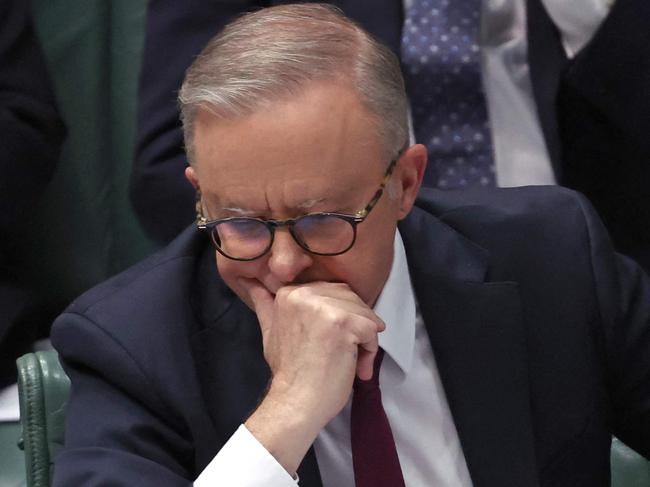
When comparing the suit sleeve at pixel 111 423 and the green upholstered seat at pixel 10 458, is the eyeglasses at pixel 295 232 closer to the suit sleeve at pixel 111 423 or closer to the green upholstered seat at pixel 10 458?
the suit sleeve at pixel 111 423

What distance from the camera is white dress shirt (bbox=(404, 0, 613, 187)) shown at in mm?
1933

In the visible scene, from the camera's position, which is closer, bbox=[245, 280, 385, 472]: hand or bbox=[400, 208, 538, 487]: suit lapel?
bbox=[245, 280, 385, 472]: hand

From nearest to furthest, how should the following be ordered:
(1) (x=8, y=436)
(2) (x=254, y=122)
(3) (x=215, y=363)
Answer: (2) (x=254, y=122) < (3) (x=215, y=363) < (1) (x=8, y=436)

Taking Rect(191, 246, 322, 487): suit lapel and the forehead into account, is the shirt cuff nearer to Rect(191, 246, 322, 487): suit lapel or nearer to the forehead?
Rect(191, 246, 322, 487): suit lapel

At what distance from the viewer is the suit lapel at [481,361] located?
4.53 ft

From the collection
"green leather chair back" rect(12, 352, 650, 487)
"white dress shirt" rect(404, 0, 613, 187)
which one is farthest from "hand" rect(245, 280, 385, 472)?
"white dress shirt" rect(404, 0, 613, 187)

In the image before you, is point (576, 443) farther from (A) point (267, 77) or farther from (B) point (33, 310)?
(B) point (33, 310)

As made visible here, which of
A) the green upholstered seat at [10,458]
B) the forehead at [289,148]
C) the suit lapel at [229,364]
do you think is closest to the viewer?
the forehead at [289,148]

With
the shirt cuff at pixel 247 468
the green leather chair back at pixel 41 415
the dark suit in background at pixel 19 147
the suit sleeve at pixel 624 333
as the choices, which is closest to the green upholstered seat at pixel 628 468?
the suit sleeve at pixel 624 333

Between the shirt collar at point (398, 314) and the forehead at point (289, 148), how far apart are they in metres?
0.18

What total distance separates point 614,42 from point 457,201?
0.54 meters

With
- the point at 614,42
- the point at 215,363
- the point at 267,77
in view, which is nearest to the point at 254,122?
the point at 267,77

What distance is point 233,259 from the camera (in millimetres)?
1237

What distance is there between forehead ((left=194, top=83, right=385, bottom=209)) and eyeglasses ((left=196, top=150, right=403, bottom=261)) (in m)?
0.02
